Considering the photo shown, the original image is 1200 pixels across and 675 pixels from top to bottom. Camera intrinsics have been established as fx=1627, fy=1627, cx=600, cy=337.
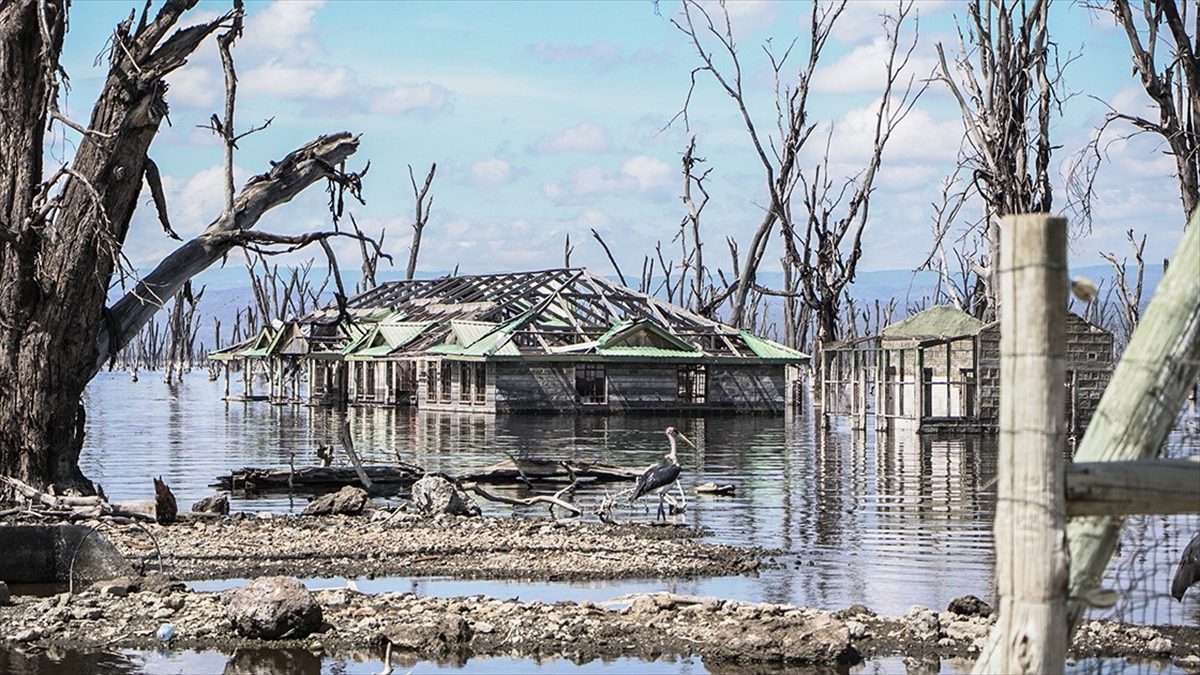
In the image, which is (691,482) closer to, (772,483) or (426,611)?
(772,483)

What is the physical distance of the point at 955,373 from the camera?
133 feet

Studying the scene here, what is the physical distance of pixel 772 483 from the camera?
84.6 feet

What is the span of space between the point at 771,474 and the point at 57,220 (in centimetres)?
1372

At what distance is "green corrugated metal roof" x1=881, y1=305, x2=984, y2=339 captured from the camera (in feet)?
133

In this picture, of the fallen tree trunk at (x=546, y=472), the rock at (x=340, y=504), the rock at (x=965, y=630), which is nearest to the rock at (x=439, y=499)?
the rock at (x=340, y=504)

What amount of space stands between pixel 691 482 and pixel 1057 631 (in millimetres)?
20424

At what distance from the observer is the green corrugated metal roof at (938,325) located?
1594 inches

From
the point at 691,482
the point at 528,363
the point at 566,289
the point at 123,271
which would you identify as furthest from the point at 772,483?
the point at 566,289

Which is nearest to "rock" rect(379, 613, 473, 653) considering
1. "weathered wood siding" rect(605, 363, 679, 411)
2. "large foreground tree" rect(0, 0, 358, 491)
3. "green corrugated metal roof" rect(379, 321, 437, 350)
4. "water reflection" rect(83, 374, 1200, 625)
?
"water reflection" rect(83, 374, 1200, 625)

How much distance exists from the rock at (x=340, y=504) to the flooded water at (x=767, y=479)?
1.49 metres

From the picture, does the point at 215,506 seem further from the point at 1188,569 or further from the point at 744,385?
the point at 744,385

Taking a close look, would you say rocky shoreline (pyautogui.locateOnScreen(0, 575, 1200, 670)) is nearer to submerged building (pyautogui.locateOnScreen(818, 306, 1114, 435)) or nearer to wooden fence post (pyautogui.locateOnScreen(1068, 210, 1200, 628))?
wooden fence post (pyautogui.locateOnScreen(1068, 210, 1200, 628))

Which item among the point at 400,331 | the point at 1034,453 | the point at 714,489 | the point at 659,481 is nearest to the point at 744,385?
the point at 400,331

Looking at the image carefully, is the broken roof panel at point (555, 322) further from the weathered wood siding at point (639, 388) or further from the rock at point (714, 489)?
the rock at point (714, 489)
